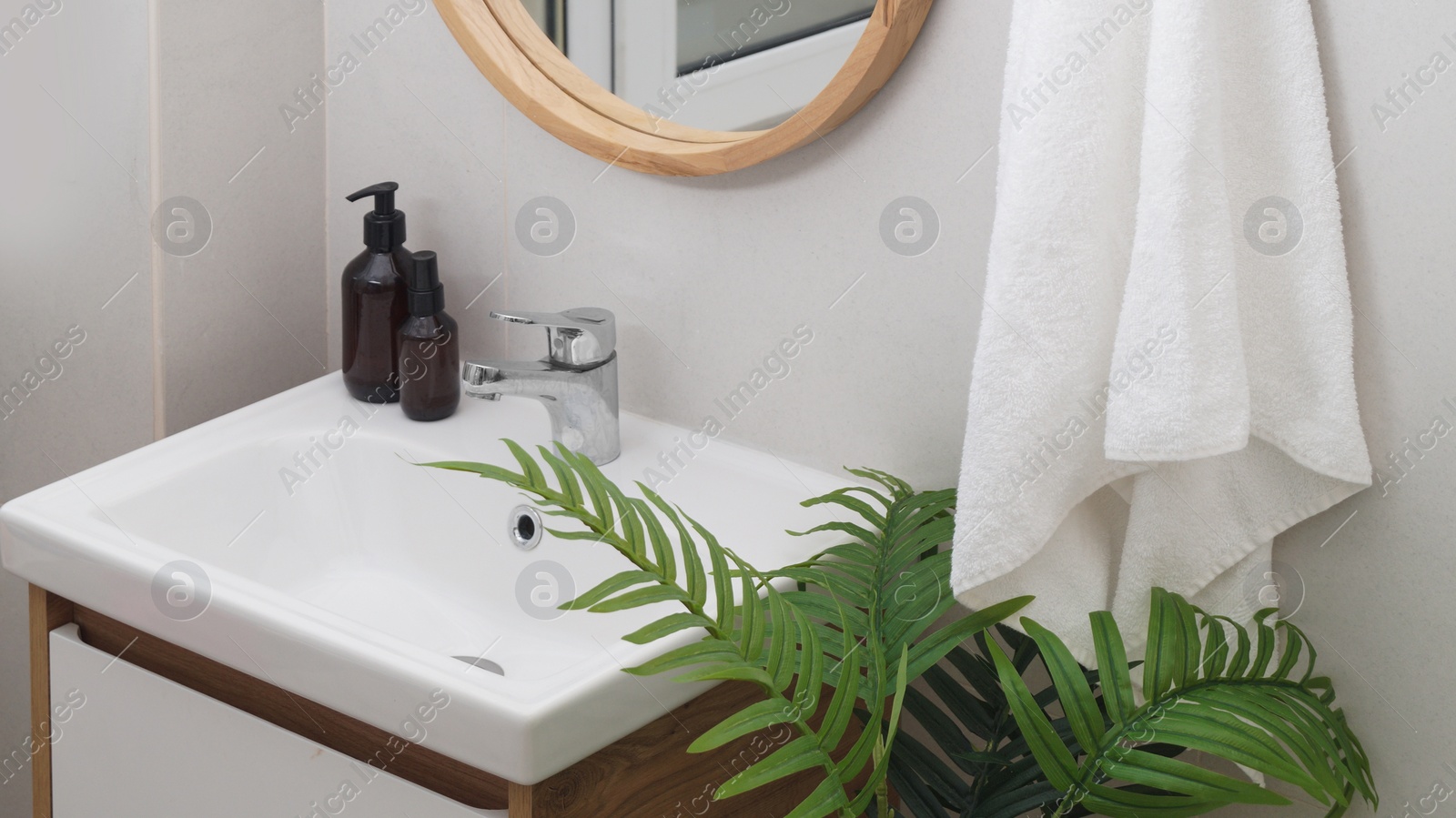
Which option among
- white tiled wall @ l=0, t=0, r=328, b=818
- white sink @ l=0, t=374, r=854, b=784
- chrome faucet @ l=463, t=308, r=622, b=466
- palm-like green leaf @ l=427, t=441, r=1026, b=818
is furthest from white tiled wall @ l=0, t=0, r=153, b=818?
palm-like green leaf @ l=427, t=441, r=1026, b=818

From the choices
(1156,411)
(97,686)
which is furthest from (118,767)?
(1156,411)

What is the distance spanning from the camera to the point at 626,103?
46.4 inches

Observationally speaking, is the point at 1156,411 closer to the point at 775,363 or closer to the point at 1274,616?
the point at 1274,616

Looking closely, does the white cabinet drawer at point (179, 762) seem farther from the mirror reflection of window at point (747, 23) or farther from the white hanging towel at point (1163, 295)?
the mirror reflection of window at point (747, 23)

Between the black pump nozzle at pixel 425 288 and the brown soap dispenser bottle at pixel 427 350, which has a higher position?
the black pump nozzle at pixel 425 288

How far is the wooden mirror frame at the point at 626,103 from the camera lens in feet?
3.29

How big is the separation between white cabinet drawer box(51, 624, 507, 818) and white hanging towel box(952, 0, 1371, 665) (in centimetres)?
45

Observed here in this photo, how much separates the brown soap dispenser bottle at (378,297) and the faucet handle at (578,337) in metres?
0.17

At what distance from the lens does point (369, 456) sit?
48.9 inches

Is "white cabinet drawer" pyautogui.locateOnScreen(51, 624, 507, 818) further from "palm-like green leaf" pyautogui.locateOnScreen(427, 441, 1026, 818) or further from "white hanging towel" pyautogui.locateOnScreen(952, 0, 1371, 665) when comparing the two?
"white hanging towel" pyautogui.locateOnScreen(952, 0, 1371, 665)

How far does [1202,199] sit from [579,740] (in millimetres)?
529

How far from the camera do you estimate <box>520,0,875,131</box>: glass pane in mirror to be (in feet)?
3.40

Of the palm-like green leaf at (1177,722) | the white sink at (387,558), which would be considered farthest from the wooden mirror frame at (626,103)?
the palm-like green leaf at (1177,722)

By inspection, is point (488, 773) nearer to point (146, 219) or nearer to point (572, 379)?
point (572, 379)
